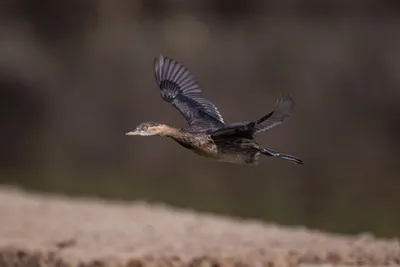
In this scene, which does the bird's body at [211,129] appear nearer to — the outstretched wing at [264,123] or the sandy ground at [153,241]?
the outstretched wing at [264,123]

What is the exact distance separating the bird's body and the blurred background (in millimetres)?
3851

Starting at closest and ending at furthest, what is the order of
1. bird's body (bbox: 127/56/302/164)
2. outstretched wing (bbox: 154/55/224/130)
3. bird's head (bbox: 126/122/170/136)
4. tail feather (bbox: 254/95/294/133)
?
tail feather (bbox: 254/95/294/133) → bird's body (bbox: 127/56/302/164) → bird's head (bbox: 126/122/170/136) → outstretched wing (bbox: 154/55/224/130)

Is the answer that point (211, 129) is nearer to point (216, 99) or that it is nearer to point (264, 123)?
point (264, 123)

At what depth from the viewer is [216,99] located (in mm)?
17500

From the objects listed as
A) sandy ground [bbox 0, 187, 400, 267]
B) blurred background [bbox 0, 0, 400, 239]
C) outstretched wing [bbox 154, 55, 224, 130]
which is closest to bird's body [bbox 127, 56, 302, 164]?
outstretched wing [bbox 154, 55, 224, 130]

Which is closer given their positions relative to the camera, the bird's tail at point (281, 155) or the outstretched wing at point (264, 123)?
the outstretched wing at point (264, 123)

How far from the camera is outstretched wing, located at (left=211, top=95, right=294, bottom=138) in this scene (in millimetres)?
5893

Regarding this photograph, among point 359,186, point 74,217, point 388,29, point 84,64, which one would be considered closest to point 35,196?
point 74,217

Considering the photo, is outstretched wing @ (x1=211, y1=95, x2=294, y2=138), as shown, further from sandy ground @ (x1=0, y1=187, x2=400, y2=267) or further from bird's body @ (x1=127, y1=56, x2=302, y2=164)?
sandy ground @ (x1=0, y1=187, x2=400, y2=267)

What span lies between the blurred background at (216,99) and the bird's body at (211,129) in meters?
3.85

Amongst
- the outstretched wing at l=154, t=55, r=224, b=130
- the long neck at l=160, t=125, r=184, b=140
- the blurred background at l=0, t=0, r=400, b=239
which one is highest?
the blurred background at l=0, t=0, r=400, b=239

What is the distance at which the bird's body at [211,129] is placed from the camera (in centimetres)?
604

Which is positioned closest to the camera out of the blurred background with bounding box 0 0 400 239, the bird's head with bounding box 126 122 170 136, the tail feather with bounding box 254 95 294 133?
the tail feather with bounding box 254 95 294 133

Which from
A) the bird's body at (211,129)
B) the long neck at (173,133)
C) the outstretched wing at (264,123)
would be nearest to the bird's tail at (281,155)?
the bird's body at (211,129)
